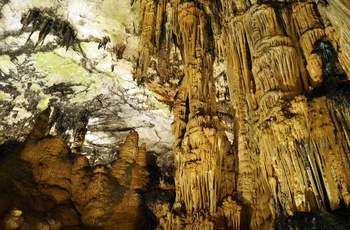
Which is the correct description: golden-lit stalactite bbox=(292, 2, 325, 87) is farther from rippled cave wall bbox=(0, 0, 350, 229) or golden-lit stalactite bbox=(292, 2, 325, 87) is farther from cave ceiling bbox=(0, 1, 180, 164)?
cave ceiling bbox=(0, 1, 180, 164)

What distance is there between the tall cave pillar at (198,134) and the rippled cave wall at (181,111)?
3 centimetres

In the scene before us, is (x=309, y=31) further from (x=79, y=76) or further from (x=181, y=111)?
(x=79, y=76)

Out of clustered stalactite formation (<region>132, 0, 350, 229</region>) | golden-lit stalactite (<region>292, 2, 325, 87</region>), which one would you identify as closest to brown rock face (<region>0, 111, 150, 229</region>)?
clustered stalactite formation (<region>132, 0, 350, 229</region>)

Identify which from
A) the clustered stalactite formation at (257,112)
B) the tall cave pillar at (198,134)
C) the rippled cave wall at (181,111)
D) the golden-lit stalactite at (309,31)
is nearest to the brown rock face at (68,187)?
the rippled cave wall at (181,111)

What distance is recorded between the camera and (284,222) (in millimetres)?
3531

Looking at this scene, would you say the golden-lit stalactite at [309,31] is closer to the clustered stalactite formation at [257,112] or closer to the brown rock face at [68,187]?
the clustered stalactite formation at [257,112]

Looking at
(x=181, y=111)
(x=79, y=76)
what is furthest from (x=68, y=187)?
(x=79, y=76)

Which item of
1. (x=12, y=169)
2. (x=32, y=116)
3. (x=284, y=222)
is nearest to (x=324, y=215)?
(x=284, y=222)

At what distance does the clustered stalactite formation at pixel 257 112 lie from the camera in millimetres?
3762

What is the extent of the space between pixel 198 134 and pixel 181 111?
1.47m

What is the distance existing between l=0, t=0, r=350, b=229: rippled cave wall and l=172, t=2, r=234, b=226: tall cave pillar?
0.03m

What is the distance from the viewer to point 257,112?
209 inches

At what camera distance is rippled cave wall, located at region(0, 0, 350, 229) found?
12.6 ft

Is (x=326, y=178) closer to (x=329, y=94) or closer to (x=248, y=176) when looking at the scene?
(x=329, y=94)
